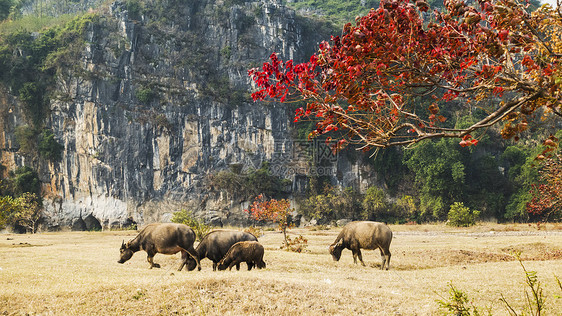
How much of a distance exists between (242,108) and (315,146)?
13353 millimetres

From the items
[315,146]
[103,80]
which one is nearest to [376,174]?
[315,146]

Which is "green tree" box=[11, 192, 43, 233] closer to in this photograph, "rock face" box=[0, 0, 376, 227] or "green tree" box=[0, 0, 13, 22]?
"rock face" box=[0, 0, 376, 227]

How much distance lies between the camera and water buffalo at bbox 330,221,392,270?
14.9 m

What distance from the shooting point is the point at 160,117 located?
61.0 meters

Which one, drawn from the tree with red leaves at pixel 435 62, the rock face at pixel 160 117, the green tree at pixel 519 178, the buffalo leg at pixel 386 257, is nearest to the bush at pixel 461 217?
the green tree at pixel 519 178

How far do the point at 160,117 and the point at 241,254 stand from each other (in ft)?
171

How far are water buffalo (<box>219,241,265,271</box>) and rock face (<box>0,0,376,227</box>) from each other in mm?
48029

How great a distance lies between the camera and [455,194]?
5634 centimetres

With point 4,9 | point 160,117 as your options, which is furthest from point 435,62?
point 4,9

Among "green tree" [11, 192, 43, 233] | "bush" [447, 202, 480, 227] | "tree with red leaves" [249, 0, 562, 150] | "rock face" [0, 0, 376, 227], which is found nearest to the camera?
"tree with red leaves" [249, 0, 562, 150]

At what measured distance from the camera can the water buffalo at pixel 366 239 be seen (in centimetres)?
1487

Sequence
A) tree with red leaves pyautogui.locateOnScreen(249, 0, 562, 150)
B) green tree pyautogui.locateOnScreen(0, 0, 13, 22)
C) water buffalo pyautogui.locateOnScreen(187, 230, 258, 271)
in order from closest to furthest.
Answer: tree with red leaves pyautogui.locateOnScreen(249, 0, 562, 150)
water buffalo pyautogui.locateOnScreen(187, 230, 258, 271)
green tree pyautogui.locateOnScreen(0, 0, 13, 22)

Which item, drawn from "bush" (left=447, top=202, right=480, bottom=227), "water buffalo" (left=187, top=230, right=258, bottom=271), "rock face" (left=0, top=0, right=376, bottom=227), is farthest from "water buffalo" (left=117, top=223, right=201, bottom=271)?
"rock face" (left=0, top=0, right=376, bottom=227)

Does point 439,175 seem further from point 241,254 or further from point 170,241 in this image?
point 170,241
